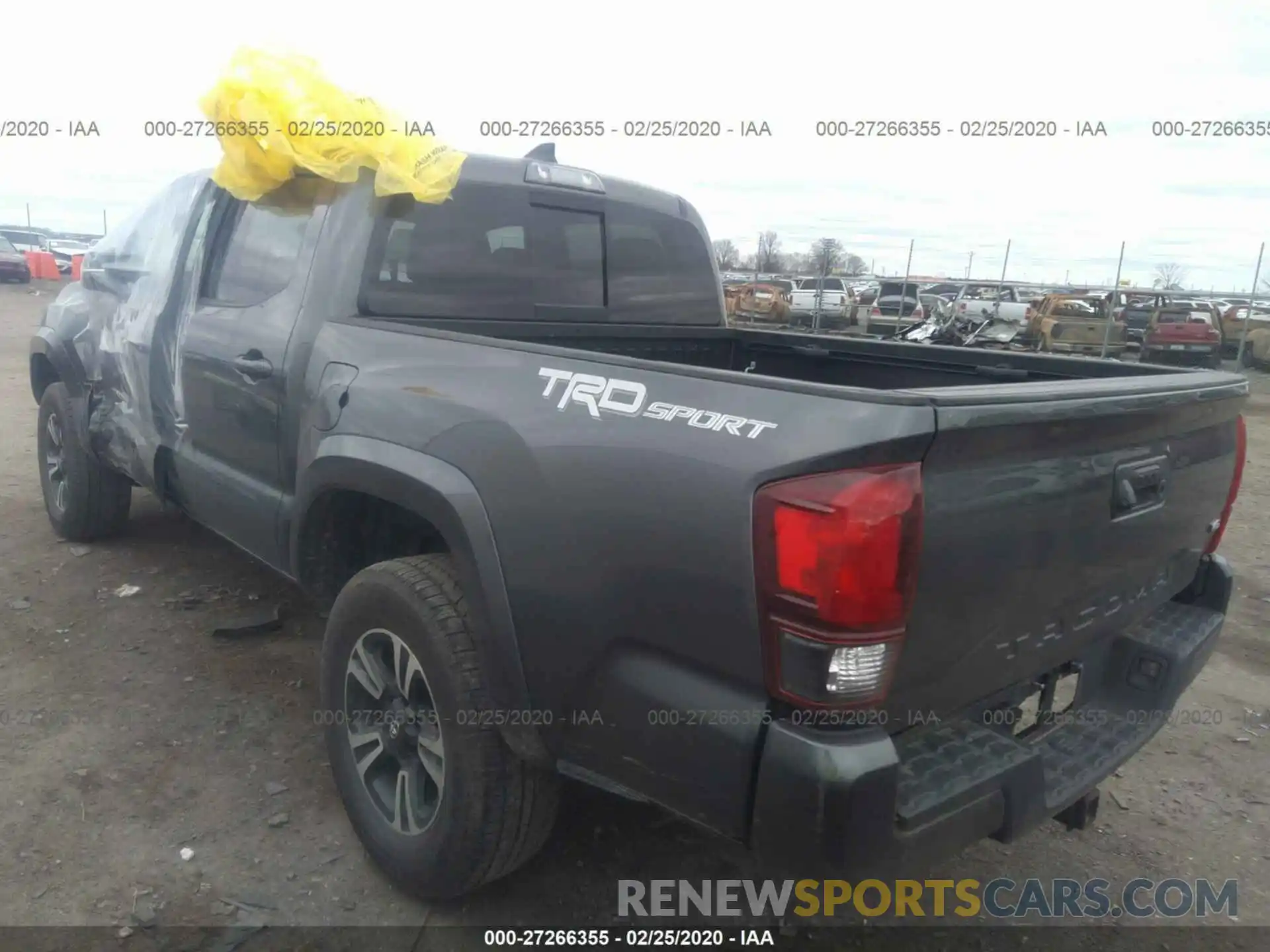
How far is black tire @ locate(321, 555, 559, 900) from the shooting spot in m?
2.31

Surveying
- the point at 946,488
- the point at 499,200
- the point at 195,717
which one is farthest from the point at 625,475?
the point at 195,717

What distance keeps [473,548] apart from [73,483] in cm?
382

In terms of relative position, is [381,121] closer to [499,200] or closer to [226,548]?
[499,200]

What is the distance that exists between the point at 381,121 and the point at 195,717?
2248mm

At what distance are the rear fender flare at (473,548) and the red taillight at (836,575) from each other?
27.7 inches

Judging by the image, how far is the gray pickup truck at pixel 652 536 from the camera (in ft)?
5.62

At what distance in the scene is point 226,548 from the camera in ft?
17.6

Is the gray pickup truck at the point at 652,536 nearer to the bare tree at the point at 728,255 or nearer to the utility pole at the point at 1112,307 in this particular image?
the utility pole at the point at 1112,307

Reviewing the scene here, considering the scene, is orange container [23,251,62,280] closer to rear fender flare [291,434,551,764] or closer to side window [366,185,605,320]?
side window [366,185,605,320]

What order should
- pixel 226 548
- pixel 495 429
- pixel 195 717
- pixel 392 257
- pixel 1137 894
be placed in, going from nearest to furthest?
pixel 495 429
pixel 1137 894
pixel 392 257
pixel 195 717
pixel 226 548

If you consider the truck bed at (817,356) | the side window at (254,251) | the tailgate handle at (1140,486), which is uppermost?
the side window at (254,251)

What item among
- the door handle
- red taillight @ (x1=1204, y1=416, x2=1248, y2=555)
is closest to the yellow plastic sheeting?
the door handle

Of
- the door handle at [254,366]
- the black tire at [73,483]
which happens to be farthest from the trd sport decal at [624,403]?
the black tire at [73,483]

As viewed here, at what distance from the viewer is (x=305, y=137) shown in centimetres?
311
